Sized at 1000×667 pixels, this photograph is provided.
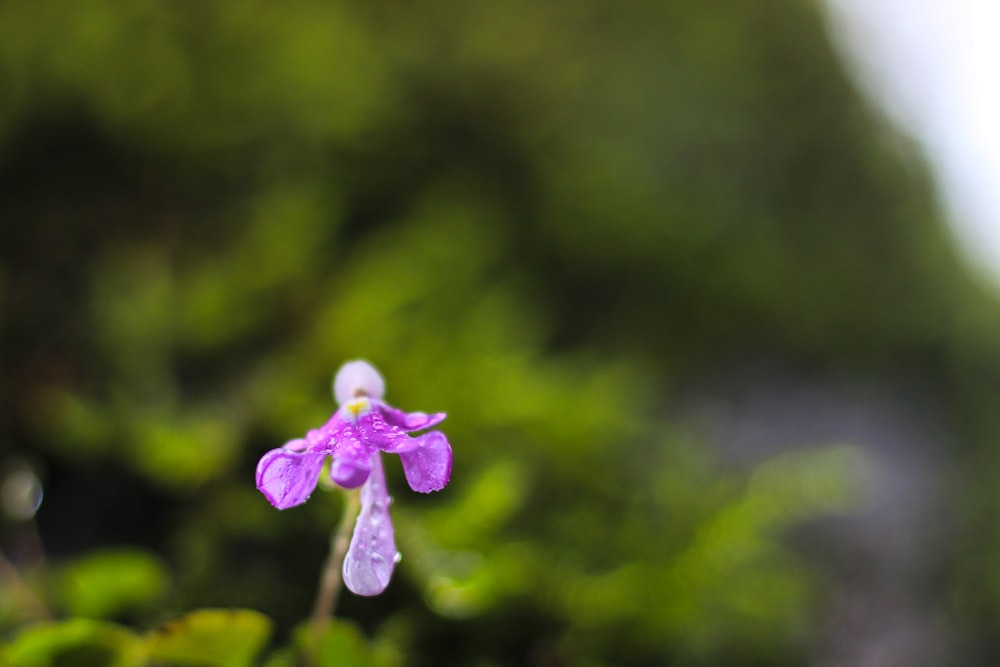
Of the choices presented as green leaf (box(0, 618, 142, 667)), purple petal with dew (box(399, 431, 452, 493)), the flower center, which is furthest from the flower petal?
green leaf (box(0, 618, 142, 667))

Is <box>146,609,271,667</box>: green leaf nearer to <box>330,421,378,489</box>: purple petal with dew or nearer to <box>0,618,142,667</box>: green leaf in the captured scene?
<box>0,618,142,667</box>: green leaf

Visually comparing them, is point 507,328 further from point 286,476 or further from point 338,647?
point 286,476

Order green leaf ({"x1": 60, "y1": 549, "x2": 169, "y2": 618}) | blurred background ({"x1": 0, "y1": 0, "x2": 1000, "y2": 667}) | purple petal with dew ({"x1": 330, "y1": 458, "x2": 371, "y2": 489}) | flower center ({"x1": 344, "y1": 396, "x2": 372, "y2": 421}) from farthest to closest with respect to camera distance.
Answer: blurred background ({"x1": 0, "y1": 0, "x2": 1000, "y2": 667}), green leaf ({"x1": 60, "y1": 549, "x2": 169, "y2": 618}), flower center ({"x1": 344, "y1": 396, "x2": 372, "y2": 421}), purple petal with dew ({"x1": 330, "y1": 458, "x2": 371, "y2": 489})

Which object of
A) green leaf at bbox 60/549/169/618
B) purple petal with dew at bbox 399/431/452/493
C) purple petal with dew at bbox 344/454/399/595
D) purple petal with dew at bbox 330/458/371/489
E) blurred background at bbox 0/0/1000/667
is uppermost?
blurred background at bbox 0/0/1000/667

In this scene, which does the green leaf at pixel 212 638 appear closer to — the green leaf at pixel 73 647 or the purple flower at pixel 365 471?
the green leaf at pixel 73 647

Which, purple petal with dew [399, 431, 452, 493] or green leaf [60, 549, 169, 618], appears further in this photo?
green leaf [60, 549, 169, 618]

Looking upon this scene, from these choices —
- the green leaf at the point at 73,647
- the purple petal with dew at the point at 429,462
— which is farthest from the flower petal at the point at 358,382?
the green leaf at the point at 73,647

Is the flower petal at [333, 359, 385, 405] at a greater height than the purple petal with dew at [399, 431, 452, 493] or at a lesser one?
greater

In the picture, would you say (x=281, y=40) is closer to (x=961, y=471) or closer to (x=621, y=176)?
(x=621, y=176)
